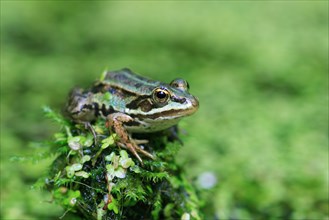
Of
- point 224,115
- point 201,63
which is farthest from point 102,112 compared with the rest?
point 201,63

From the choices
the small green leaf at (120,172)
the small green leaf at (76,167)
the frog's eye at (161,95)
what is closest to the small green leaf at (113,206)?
the small green leaf at (120,172)

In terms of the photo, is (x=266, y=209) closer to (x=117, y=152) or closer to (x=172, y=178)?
(x=172, y=178)

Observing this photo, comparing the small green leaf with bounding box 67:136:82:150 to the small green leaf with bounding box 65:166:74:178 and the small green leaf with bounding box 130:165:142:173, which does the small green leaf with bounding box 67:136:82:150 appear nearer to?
the small green leaf with bounding box 65:166:74:178

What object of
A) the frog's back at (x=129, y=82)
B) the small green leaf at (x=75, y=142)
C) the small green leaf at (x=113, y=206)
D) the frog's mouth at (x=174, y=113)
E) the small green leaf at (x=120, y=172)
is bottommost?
the small green leaf at (x=113, y=206)

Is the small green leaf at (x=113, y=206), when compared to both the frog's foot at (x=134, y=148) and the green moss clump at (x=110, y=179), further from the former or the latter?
the frog's foot at (x=134, y=148)

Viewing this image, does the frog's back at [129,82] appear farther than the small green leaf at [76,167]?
Yes

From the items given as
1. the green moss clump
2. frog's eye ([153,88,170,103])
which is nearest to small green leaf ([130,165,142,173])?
the green moss clump
